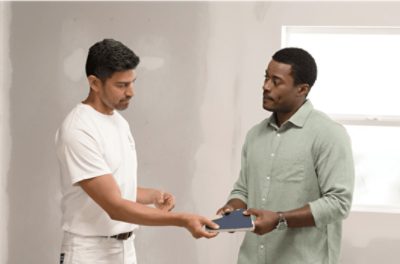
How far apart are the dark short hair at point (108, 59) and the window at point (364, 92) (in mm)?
1414

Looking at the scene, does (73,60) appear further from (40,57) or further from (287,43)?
(287,43)

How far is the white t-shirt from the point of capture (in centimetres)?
210

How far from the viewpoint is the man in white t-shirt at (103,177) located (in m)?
2.09

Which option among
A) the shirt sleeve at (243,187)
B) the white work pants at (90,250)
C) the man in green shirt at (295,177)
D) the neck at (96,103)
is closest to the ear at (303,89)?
the man in green shirt at (295,177)

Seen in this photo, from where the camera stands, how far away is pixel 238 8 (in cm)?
338

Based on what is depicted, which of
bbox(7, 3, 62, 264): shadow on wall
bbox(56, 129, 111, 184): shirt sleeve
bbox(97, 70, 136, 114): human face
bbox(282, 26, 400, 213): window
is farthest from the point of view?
bbox(7, 3, 62, 264): shadow on wall

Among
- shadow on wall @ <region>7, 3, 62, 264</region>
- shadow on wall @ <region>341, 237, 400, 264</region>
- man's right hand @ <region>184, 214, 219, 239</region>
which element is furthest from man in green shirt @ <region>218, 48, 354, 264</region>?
shadow on wall @ <region>7, 3, 62, 264</region>

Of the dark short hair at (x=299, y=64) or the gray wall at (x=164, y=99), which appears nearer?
the dark short hair at (x=299, y=64)

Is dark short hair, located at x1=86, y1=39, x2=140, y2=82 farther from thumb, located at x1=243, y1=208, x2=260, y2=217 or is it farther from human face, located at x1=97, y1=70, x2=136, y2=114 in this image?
thumb, located at x1=243, y1=208, x2=260, y2=217

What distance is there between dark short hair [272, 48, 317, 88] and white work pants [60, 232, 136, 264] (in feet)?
2.96

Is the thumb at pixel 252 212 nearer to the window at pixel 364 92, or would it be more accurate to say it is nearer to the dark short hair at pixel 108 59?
the dark short hair at pixel 108 59

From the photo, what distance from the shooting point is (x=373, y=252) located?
3316mm

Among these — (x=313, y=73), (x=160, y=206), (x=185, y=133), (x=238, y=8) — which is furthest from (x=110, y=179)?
(x=238, y=8)

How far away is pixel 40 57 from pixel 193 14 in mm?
916
